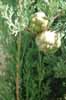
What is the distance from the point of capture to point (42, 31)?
84 centimetres

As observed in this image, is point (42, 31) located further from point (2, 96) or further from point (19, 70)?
point (2, 96)

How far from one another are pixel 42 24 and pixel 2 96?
2.51 feet

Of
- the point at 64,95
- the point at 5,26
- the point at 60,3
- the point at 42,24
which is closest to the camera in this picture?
the point at 42,24

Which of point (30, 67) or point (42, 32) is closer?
point (42, 32)

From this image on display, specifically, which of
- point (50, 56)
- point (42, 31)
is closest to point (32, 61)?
point (50, 56)

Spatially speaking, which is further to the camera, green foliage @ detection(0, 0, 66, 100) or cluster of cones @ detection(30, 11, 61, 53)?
green foliage @ detection(0, 0, 66, 100)

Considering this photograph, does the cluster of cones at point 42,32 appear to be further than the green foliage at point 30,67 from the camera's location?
No

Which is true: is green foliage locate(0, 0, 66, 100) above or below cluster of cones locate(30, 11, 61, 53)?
below

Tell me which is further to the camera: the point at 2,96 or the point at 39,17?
the point at 2,96

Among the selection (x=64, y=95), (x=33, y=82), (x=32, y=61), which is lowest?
(x=64, y=95)

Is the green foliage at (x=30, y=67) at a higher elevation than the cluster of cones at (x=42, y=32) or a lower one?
lower

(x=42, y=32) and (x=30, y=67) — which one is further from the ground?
(x=42, y=32)

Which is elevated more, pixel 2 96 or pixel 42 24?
pixel 42 24

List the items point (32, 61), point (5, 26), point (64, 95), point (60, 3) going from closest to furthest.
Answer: point (60, 3) → point (5, 26) → point (32, 61) → point (64, 95)
